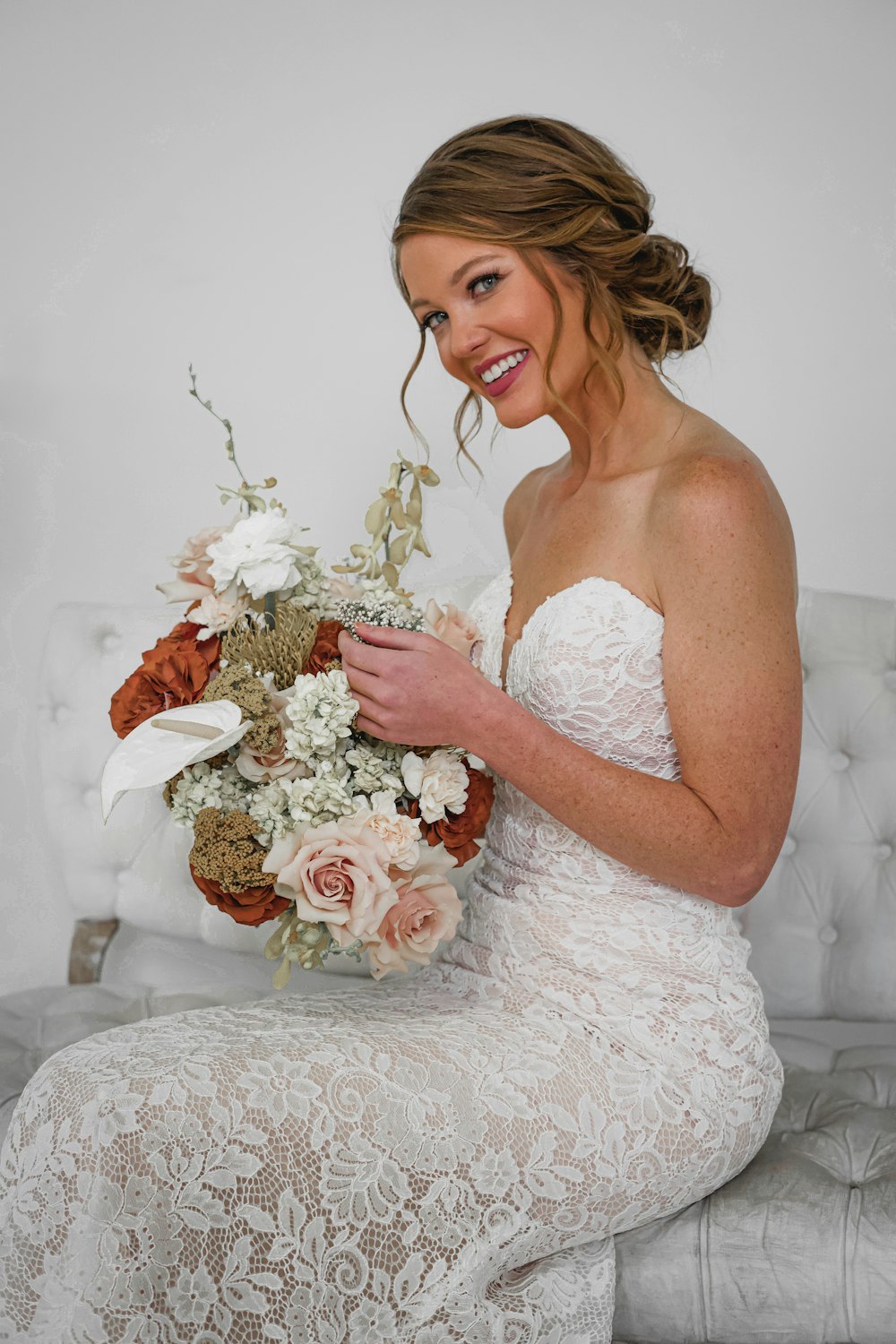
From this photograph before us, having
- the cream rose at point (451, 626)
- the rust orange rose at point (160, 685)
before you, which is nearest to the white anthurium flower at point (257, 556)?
the rust orange rose at point (160, 685)

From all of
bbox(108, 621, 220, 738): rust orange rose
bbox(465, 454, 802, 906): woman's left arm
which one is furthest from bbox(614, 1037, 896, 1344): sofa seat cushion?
bbox(108, 621, 220, 738): rust orange rose

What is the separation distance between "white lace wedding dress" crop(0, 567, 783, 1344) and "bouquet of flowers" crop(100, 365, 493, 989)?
166 mm

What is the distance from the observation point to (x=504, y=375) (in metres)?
1.95

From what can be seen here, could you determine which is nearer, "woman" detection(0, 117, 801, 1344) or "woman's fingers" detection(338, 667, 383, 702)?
"woman" detection(0, 117, 801, 1344)

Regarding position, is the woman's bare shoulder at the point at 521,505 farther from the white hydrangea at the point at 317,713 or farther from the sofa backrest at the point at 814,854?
the white hydrangea at the point at 317,713

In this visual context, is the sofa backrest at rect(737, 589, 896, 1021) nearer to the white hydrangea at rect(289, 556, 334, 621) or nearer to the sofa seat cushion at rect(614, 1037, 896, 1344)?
the sofa seat cushion at rect(614, 1037, 896, 1344)

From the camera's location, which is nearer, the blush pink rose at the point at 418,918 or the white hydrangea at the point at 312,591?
the blush pink rose at the point at 418,918

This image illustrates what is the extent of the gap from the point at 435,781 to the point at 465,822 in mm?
104

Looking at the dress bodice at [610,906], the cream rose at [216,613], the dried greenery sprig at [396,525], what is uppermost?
the dried greenery sprig at [396,525]

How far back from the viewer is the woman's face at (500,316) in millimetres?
1885

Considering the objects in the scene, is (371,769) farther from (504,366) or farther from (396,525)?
(504,366)

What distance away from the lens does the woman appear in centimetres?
144

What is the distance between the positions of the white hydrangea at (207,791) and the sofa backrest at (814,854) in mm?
629

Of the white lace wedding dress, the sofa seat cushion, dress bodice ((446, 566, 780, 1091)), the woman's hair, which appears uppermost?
the woman's hair
